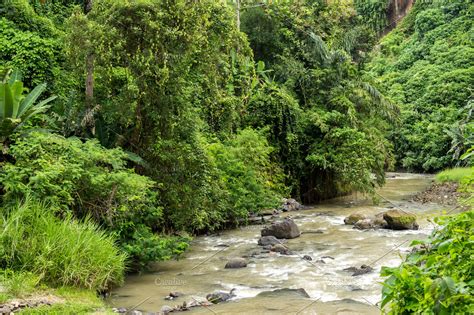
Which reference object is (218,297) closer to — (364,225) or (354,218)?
(364,225)

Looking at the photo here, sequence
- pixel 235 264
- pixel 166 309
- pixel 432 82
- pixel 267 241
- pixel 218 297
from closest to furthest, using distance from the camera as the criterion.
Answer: pixel 166 309, pixel 218 297, pixel 235 264, pixel 267 241, pixel 432 82

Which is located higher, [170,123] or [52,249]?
[170,123]

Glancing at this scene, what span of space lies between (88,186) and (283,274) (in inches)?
154

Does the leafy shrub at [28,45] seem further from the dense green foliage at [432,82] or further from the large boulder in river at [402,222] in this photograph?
the dense green foliage at [432,82]

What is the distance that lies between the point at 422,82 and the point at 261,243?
2863cm

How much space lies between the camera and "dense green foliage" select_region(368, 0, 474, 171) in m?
30.1

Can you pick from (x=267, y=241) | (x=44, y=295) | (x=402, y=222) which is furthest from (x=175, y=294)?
(x=402, y=222)

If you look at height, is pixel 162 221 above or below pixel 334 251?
above

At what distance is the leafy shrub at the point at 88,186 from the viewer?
7566 millimetres

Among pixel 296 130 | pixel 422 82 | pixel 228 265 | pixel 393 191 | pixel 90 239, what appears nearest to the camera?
pixel 90 239

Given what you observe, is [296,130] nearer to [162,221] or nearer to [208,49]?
[208,49]

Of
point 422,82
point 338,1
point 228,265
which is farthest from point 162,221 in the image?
point 422,82

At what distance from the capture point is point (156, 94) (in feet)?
34.2

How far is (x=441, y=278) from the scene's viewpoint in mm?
2549
